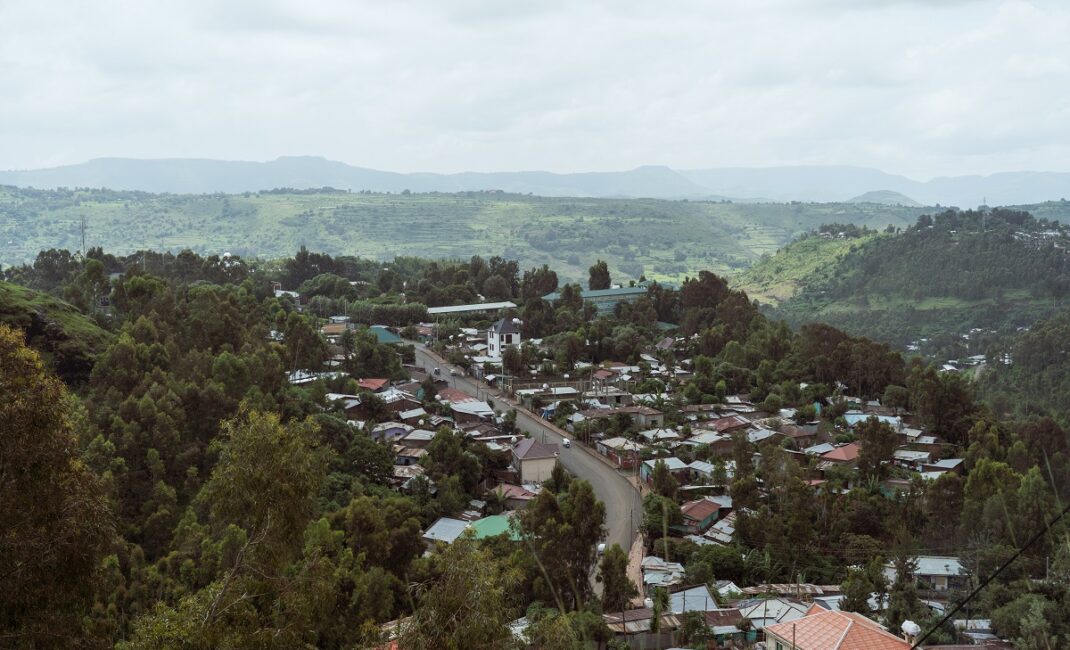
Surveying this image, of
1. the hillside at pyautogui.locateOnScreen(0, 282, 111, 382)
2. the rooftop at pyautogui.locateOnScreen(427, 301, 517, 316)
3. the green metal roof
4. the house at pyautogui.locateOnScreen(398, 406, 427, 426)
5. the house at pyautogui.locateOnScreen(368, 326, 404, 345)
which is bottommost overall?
the green metal roof

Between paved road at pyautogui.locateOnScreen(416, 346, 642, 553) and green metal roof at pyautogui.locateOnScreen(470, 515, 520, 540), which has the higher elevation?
green metal roof at pyautogui.locateOnScreen(470, 515, 520, 540)

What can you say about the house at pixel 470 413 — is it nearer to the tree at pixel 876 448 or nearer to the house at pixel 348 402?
the house at pixel 348 402

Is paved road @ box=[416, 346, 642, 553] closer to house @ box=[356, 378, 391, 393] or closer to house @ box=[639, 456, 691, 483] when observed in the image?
house @ box=[639, 456, 691, 483]

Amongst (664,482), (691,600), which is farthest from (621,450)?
(691,600)

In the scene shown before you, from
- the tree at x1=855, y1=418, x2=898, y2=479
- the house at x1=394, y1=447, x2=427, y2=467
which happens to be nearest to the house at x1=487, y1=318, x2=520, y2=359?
the house at x1=394, y1=447, x2=427, y2=467

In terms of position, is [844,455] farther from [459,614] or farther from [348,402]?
[459,614]

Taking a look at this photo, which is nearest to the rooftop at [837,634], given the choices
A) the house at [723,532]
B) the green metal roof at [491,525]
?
the house at [723,532]

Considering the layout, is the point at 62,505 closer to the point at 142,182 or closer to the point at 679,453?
the point at 679,453
